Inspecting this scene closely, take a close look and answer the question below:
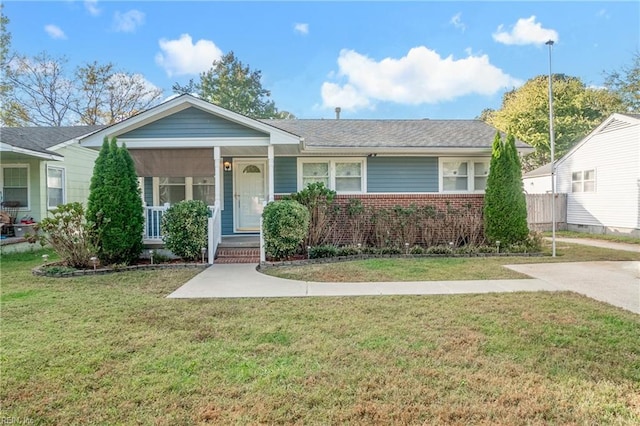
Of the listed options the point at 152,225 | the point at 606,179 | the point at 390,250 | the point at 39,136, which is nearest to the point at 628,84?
the point at 606,179

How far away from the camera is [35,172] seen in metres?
12.6

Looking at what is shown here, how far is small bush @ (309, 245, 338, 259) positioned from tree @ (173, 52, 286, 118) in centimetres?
2682

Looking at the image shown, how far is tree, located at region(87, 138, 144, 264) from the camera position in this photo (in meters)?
7.98

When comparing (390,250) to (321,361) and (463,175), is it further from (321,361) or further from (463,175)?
(321,361)

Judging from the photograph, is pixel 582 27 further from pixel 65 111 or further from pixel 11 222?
pixel 65 111

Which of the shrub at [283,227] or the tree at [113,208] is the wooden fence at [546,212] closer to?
the shrub at [283,227]

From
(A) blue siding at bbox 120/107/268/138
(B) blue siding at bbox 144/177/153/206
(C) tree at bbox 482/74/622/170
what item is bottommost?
(B) blue siding at bbox 144/177/153/206

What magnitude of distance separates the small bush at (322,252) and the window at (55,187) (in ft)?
33.5

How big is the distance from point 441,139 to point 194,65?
91.7 ft

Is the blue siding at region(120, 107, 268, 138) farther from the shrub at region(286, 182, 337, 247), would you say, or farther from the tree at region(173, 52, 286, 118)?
the tree at region(173, 52, 286, 118)

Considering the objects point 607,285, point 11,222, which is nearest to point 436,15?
point 607,285

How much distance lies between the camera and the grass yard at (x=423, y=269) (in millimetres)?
6902

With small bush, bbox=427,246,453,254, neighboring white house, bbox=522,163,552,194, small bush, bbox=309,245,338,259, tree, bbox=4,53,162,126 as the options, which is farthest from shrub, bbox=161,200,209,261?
Answer: tree, bbox=4,53,162,126

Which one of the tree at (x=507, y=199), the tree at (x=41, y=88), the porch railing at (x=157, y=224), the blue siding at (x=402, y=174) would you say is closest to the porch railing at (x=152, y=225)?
the porch railing at (x=157, y=224)
